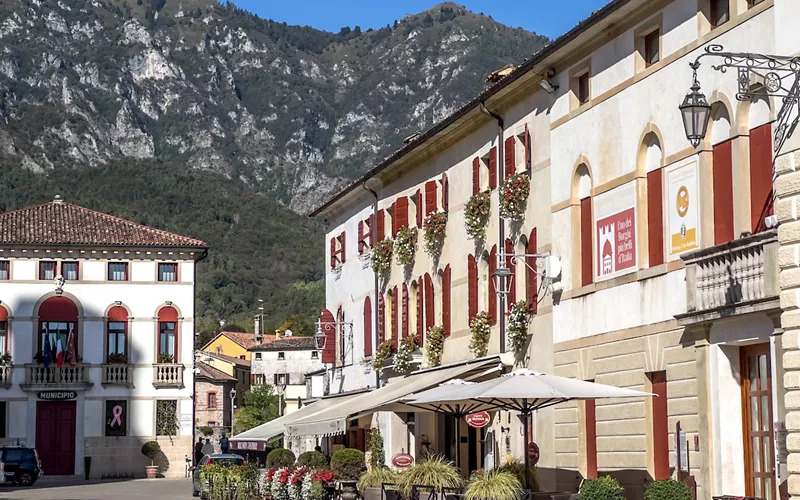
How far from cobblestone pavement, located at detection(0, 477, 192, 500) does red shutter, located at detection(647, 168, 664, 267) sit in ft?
69.7

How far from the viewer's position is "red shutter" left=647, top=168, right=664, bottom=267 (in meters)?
22.1

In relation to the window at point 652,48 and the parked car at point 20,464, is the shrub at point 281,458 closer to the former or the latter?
the parked car at point 20,464

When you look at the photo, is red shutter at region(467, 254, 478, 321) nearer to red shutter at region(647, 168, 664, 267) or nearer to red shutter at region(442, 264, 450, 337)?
red shutter at region(442, 264, 450, 337)

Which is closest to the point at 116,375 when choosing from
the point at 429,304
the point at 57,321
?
the point at 57,321

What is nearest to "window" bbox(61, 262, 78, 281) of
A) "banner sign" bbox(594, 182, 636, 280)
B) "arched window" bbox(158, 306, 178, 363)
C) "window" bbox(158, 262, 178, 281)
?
"window" bbox(158, 262, 178, 281)

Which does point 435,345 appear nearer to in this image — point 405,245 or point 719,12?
point 405,245

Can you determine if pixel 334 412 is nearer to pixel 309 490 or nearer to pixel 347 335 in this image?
pixel 309 490

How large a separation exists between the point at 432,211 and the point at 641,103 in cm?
1373

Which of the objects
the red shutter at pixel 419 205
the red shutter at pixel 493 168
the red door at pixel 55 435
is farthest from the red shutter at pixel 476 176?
the red door at pixel 55 435

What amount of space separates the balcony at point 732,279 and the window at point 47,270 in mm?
44043

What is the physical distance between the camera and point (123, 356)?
6009 centimetres

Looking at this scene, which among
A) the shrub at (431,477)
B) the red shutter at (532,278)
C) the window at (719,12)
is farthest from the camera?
the red shutter at (532,278)

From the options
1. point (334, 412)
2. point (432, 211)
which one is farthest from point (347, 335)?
point (334, 412)

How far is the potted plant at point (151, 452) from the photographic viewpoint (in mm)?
59188
